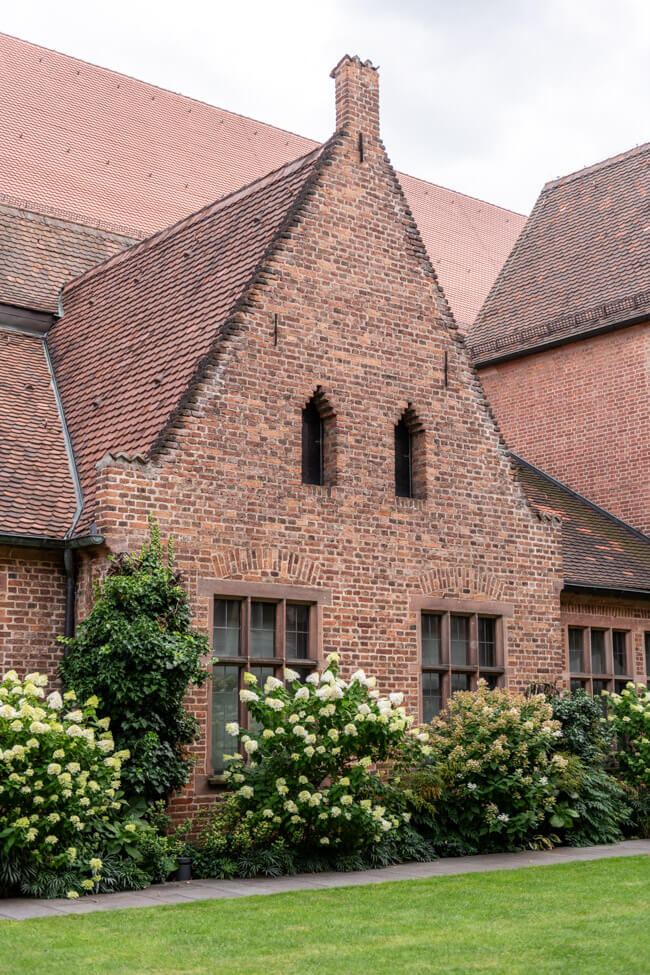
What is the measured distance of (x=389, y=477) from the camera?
14.6 metres

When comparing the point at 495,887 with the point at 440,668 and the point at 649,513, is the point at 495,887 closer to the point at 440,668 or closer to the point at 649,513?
the point at 440,668

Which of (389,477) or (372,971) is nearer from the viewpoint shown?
(372,971)

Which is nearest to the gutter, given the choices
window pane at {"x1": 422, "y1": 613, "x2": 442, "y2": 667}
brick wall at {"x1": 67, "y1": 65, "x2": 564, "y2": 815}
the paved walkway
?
brick wall at {"x1": 67, "y1": 65, "x2": 564, "y2": 815}

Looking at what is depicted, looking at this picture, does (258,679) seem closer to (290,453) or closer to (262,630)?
(262,630)

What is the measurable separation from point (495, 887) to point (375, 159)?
30.1 ft

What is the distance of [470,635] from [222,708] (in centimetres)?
381

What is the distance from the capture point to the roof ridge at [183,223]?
53.1ft

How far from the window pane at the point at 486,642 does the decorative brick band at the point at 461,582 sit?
1.17 ft

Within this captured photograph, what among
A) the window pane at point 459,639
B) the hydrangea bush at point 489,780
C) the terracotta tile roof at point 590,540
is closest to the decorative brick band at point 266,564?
the window pane at point 459,639

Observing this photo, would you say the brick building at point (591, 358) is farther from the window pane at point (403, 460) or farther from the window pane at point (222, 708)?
the window pane at point (222, 708)

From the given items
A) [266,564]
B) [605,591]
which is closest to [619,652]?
[605,591]

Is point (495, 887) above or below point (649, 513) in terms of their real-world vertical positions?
below

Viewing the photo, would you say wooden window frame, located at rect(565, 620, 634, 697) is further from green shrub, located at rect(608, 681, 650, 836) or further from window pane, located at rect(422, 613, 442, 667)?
window pane, located at rect(422, 613, 442, 667)

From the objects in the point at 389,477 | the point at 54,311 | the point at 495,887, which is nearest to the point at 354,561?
the point at 389,477
